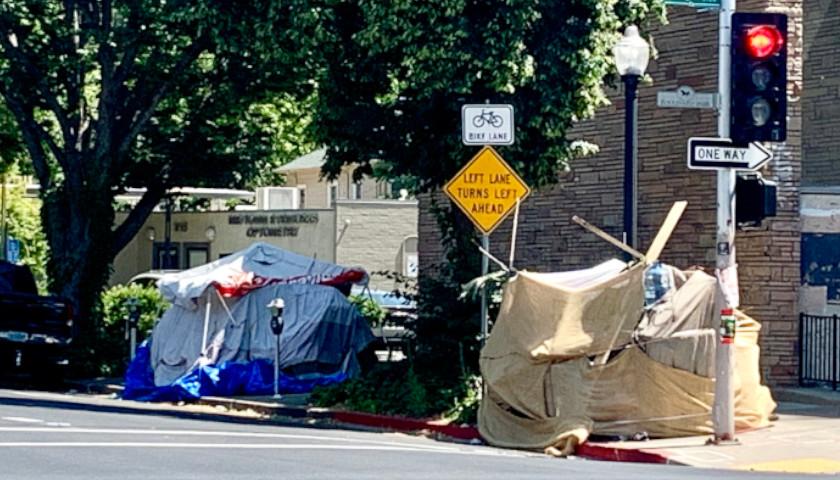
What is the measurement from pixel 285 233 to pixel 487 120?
983 inches

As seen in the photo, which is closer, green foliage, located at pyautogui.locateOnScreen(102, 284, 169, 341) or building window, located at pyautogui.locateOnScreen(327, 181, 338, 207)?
green foliage, located at pyautogui.locateOnScreen(102, 284, 169, 341)

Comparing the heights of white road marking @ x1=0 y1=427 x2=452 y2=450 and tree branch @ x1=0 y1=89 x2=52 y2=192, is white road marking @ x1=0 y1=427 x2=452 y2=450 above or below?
below

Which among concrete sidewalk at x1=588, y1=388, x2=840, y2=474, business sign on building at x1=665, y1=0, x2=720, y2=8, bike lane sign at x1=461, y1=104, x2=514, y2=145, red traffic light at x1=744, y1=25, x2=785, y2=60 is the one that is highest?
business sign on building at x1=665, y1=0, x2=720, y2=8

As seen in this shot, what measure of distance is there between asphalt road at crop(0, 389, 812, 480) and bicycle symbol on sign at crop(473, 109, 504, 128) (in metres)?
Answer: 3.84

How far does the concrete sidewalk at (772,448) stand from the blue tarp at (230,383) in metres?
8.22

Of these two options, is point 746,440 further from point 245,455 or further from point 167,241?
point 167,241

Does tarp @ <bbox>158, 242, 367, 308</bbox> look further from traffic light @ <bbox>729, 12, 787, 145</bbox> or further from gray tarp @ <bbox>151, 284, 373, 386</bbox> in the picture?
traffic light @ <bbox>729, 12, 787, 145</bbox>

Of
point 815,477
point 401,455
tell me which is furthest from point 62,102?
point 815,477

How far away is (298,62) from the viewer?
21938mm

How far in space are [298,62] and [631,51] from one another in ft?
19.3

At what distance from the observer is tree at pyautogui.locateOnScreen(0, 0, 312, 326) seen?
26.9 m

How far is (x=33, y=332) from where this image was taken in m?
26.1

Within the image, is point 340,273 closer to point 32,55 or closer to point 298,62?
point 298,62

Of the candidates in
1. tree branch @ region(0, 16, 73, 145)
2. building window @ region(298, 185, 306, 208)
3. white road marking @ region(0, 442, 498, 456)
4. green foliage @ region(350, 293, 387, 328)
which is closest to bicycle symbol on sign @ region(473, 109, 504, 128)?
white road marking @ region(0, 442, 498, 456)
